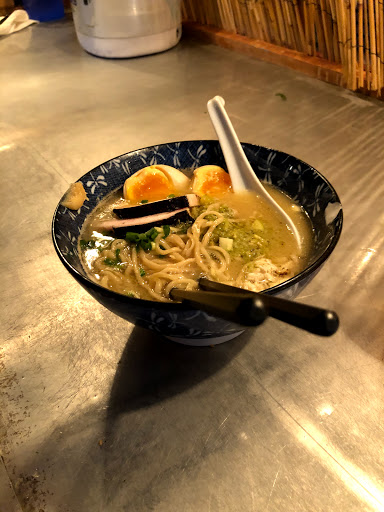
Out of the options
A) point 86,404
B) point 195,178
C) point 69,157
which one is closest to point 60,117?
point 69,157

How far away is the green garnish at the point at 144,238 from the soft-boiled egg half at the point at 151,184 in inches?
5.6

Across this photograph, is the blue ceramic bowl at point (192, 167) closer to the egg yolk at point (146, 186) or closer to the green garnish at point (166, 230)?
the egg yolk at point (146, 186)

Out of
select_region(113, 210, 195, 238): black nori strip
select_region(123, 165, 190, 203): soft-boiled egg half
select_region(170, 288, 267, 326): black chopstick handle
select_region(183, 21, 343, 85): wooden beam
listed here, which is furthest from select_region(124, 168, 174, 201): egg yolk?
select_region(183, 21, 343, 85): wooden beam

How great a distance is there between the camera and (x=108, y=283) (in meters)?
0.85

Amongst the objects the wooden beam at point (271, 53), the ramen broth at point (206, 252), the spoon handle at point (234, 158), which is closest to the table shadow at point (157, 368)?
the ramen broth at point (206, 252)

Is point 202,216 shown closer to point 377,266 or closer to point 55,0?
point 377,266

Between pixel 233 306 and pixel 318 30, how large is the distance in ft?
6.27

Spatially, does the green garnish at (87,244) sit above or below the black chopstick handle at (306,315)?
below

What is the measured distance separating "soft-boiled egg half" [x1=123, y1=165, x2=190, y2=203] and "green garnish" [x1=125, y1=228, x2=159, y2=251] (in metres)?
0.14

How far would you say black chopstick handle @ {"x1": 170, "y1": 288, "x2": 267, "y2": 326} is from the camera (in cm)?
42

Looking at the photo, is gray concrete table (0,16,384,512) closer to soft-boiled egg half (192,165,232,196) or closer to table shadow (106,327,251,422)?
table shadow (106,327,251,422)

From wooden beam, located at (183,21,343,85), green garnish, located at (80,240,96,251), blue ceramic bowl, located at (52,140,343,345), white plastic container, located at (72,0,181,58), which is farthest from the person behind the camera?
white plastic container, located at (72,0,181,58)

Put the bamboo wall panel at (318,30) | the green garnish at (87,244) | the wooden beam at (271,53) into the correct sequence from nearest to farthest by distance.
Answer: the green garnish at (87,244)
the bamboo wall panel at (318,30)
the wooden beam at (271,53)

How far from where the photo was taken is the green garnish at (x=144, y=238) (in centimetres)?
91
